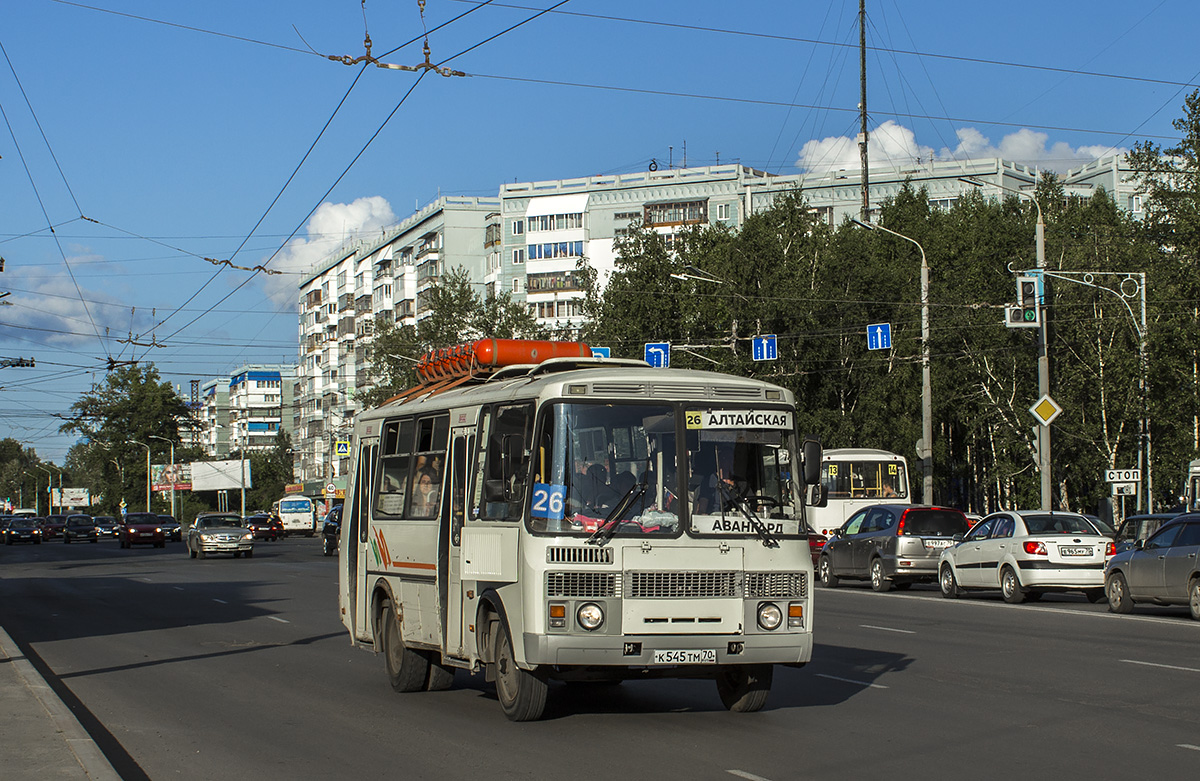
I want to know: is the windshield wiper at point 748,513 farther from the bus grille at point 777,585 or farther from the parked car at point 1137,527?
the parked car at point 1137,527

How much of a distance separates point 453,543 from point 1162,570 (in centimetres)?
1281

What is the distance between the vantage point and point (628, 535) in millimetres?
9648

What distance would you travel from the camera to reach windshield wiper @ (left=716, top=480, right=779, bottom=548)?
393 inches

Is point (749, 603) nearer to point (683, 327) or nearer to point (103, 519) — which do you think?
point (683, 327)

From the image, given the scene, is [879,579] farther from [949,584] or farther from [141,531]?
[141,531]

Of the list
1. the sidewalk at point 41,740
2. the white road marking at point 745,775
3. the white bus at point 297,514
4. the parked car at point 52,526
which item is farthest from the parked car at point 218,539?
the white bus at point 297,514

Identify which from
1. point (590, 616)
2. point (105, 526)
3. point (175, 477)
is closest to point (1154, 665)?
point (590, 616)

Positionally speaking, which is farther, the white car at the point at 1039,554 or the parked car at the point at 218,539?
the parked car at the point at 218,539

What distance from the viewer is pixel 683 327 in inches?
2608

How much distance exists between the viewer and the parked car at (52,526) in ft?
284

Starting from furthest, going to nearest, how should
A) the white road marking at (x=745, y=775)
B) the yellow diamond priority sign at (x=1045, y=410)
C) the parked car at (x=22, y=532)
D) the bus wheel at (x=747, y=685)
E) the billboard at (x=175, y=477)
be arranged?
the billboard at (x=175, y=477) → the parked car at (x=22, y=532) → the yellow diamond priority sign at (x=1045, y=410) → the bus wheel at (x=747, y=685) → the white road marking at (x=745, y=775)

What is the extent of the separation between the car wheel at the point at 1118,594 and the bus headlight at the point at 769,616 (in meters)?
12.7

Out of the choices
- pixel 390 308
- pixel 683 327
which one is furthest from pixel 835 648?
pixel 390 308

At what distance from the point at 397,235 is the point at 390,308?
7561mm
